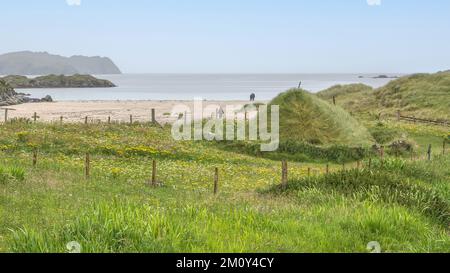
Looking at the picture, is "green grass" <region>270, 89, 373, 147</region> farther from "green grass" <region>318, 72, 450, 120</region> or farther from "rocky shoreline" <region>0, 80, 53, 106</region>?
"rocky shoreline" <region>0, 80, 53, 106</region>

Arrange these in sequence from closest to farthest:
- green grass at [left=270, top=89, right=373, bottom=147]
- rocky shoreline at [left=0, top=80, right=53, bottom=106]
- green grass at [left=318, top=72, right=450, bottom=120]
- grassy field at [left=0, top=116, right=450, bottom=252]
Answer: grassy field at [left=0, top=116, right=450, bottom=252]
green grass at [left=270, top=89, right=373, bottom=147]
green grass at [left=318, top=72, right=450, bottom=120]
rocky shoreline at [left=0, top=80, right=53, bottom=106]

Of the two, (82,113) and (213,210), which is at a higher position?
(213,210)

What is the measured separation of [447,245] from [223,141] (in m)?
33.1

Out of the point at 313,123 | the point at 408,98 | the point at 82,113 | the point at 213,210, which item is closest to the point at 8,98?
the point at 82,113

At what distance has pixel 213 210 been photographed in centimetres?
1141

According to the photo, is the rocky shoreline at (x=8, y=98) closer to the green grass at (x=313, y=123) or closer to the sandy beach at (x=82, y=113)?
the sandy beach at (x=82, y=113)

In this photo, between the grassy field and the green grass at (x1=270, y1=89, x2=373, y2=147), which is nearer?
the grassy field

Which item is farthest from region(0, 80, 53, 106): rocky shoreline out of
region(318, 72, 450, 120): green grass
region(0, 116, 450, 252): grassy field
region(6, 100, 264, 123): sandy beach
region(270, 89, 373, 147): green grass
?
region(0, 116, 450, 252): grassy field

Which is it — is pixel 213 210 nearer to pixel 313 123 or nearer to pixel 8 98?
pixel 313 123

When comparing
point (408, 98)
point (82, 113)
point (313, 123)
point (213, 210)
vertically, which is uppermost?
point (408, 98)

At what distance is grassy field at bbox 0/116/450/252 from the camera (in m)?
7.96

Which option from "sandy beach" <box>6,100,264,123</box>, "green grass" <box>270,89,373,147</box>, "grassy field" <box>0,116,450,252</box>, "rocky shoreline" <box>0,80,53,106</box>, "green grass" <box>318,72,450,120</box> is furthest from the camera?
"rocky shoreline" <box>0,80,53,106</box>

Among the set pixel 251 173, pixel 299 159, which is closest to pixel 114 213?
pixel 251 173
